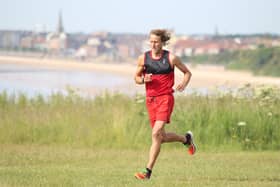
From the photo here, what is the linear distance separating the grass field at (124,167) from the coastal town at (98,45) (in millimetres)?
86538

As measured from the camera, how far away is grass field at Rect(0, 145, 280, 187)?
1070cm

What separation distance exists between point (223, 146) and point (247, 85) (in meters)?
2.60

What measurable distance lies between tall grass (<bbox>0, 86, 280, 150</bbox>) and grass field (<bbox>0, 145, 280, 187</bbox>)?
2.59 ft

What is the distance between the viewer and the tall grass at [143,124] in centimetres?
1639

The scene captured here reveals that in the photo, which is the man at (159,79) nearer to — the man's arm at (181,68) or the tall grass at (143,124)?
the man's arm at (181,68)

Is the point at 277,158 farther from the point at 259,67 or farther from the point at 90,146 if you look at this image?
the point at 259,67

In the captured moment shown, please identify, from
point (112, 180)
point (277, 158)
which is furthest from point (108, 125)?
point (112, 180)

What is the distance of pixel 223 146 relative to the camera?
16.2 meters

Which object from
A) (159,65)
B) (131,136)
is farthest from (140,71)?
(131,136)

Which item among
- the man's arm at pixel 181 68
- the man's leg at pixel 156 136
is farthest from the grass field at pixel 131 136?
the man's arm at pixel 181 68

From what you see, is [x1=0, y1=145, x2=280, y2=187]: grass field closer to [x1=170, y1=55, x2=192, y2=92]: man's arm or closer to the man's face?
[x1=170, y1=55, x2=192, y2=92]: man's arm

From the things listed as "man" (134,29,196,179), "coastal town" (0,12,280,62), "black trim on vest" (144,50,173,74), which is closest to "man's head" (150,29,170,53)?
"man" (134,29,196,179)

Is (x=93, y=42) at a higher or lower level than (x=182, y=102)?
lower

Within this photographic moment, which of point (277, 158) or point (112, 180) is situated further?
point (277, 158)
